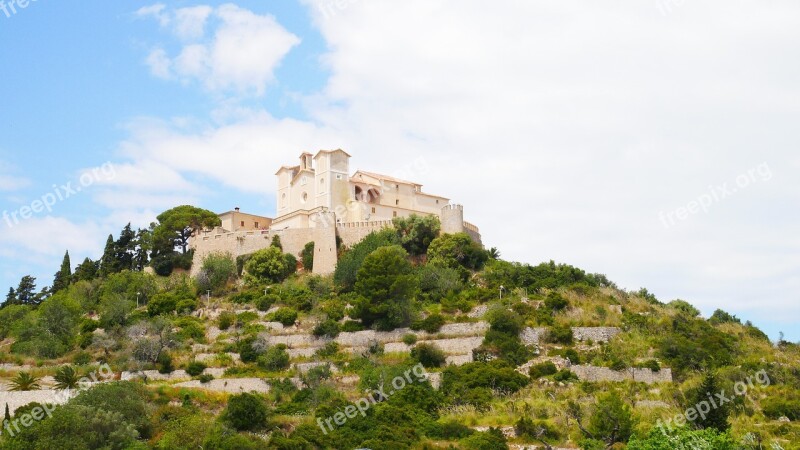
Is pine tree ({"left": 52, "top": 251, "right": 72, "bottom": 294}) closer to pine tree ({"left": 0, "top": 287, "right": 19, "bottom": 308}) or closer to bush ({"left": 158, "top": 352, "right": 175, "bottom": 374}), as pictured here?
pine tree ({"left": 0, "top": 287, "right": 19, "bottom": 308})

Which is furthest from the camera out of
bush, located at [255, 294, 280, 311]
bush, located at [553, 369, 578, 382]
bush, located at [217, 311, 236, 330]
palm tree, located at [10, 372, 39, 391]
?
bush, located at [255, 294, 280, 311]

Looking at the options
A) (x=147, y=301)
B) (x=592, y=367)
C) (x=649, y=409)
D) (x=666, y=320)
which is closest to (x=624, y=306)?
(x=666, y=320)

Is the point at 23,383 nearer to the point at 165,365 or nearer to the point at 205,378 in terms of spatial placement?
the point at 165,365

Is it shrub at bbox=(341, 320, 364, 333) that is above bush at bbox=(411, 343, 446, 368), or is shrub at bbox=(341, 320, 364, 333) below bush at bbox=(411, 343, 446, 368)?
above

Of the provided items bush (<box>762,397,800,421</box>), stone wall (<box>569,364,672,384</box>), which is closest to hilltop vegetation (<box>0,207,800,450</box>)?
bush (<box>762,397,800,421</box>)

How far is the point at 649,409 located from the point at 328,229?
2284 cm

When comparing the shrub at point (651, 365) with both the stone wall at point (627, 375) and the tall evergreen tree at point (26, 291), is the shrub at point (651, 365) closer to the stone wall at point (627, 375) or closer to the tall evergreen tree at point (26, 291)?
the stone wall at point (627, 375)

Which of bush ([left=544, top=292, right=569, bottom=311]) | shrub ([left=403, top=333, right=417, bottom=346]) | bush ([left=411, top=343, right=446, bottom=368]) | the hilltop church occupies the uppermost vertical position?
the hilltop church

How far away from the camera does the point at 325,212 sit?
53.1 m

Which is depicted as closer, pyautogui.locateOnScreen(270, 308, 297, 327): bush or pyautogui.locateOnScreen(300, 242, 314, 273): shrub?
pyautogui.locateOnScreen(270, 308, 297, 327): bush

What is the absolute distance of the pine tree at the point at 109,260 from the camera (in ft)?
185

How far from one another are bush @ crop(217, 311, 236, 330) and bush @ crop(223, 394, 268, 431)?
37.2 ft

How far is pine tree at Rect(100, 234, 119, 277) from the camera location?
56281mm

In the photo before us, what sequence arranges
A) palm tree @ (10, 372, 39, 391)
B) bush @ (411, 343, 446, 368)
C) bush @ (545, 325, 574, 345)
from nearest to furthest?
1. palm tree @ (10, 372, 39, 391)
2. bush @ (411, 343, 446, 368)
3. bush @ (545, 325, 574, 345)
